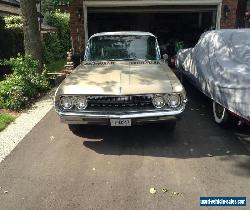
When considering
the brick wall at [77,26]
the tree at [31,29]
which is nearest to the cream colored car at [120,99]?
the tree at [31,29]

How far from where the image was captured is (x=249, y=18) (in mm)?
17031

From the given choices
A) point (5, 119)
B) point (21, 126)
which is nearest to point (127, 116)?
point (21, 126)

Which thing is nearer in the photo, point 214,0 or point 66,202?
A: point 66,202

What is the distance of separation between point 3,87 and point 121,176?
474 centimetres

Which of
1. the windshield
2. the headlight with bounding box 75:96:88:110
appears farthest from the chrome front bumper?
the windshield

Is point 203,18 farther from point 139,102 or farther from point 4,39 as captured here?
point 139,102

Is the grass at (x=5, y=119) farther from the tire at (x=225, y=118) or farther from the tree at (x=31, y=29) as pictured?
the tire at (x=225, y=118)

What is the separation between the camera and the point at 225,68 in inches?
236

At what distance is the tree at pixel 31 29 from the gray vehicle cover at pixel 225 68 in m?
4.77

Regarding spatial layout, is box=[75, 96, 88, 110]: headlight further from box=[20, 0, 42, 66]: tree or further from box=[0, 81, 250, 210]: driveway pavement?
box=[20, 0, 42, 66]: tree

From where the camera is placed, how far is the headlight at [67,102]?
5367mm

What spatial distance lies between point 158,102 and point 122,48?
6.98 feet

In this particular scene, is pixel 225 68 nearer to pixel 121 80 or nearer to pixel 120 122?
pixel 121 80

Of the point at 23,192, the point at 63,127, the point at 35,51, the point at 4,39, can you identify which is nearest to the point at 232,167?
the point at 23,192
